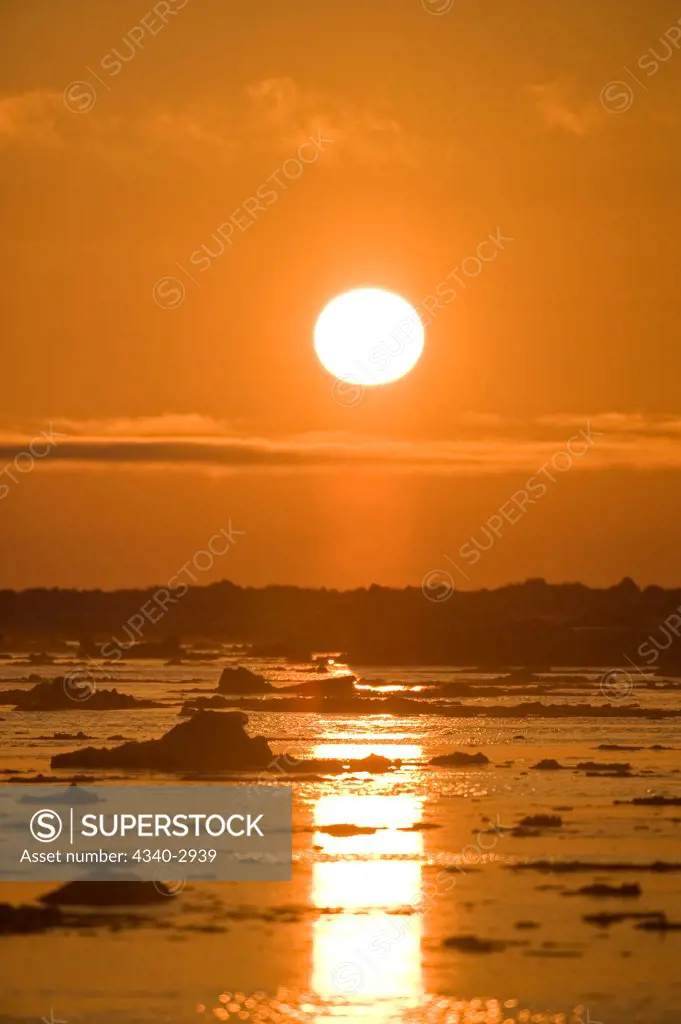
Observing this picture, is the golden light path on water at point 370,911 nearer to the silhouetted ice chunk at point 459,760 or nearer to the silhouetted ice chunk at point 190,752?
the silhouetted ice chunk at point 190,752

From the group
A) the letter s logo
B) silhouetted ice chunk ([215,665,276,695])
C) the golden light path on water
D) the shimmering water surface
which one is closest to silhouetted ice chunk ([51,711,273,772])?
the shimmering water surface

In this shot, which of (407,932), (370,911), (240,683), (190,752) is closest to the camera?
(407,932)

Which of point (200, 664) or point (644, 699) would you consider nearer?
point (644, 699)

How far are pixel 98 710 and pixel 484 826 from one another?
34426mm

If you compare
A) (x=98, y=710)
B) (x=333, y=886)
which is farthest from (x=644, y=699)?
(x=333, y=886)

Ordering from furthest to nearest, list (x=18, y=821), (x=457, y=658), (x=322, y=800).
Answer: (x=457, y=658) < (x=322, y=800) < (x=18, y=821)

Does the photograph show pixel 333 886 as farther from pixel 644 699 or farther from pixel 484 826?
pixel 644 699

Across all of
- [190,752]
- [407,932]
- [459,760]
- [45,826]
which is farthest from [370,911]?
[459,760]

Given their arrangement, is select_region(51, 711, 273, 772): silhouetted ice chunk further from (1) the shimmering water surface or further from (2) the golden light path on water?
(2) the golden light path on water

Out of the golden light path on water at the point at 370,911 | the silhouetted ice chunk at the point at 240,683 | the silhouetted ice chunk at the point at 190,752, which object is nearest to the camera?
the golden light path on water at the point at 370,911

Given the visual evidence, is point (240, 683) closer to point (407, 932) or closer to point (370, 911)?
point (370, 911)

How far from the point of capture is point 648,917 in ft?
78.6

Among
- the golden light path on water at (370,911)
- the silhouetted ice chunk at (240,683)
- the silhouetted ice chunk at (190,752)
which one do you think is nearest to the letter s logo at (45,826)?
the golden light path on water at (370,911)

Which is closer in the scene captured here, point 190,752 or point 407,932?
point 407,932
